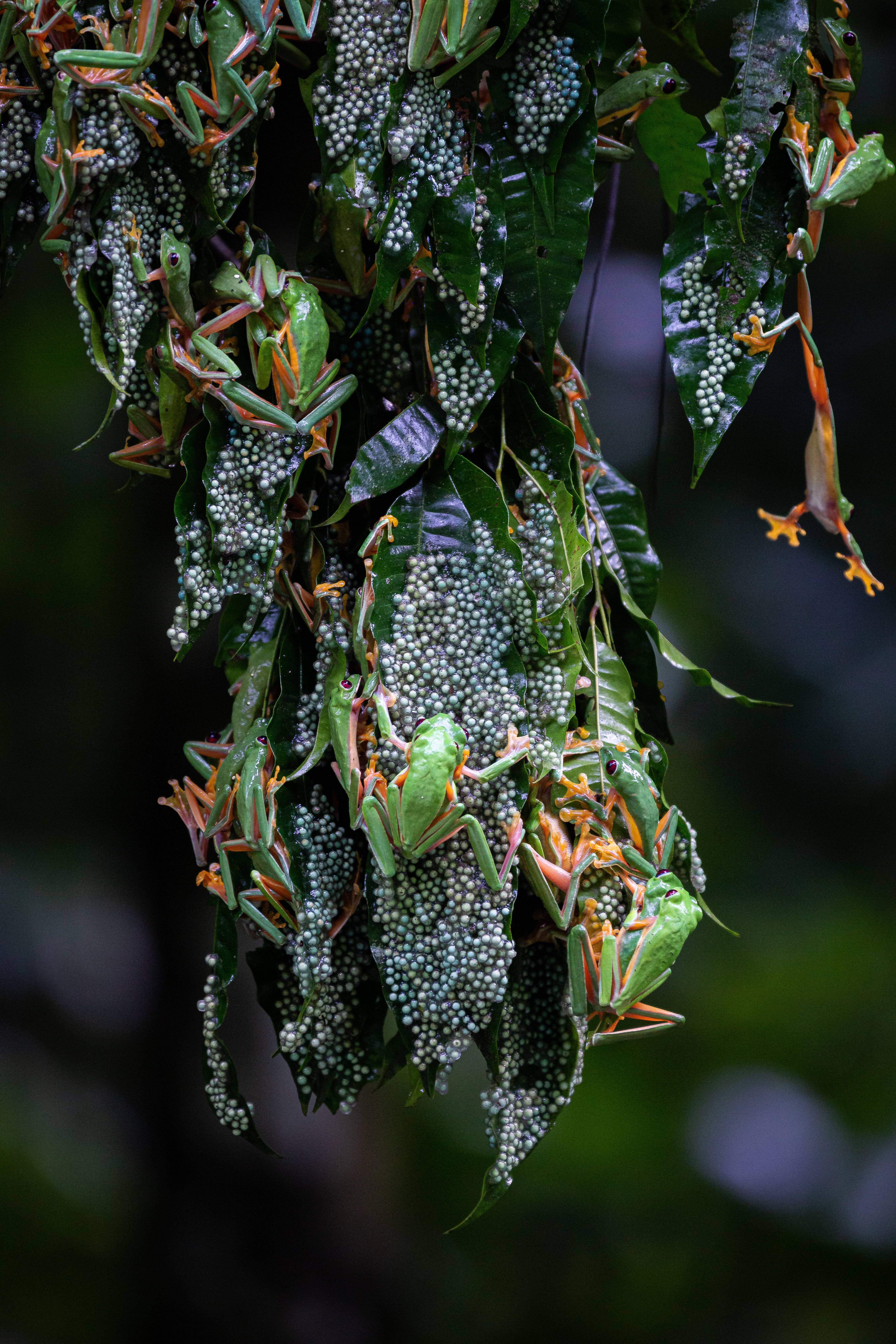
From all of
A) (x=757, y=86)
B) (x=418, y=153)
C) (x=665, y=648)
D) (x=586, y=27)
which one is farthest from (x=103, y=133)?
(x=665, y=648)

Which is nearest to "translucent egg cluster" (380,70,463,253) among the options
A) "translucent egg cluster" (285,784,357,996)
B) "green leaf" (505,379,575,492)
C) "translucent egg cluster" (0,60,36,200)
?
"green leaf" (505,379,575,492)

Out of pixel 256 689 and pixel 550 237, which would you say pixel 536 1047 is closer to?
pixel 256 689

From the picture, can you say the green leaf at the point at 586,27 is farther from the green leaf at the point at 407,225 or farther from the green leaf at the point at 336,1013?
the green leaf at the point at 336,1013

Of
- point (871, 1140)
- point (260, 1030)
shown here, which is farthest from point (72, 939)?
point (871, 1140)

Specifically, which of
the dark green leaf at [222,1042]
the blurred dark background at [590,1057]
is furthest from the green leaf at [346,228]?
the blurred dark background at [590,1057]

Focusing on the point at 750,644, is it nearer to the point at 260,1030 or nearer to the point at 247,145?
the point at 260,1030

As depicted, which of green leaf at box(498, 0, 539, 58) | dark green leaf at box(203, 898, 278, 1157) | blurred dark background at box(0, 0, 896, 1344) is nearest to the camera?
green leaf at box(498, 0, 539, 58)

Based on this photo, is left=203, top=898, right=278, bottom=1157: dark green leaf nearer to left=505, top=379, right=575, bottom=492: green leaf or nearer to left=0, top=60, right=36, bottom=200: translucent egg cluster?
left=505, top=379, right=575, bottom=492: green leaf
